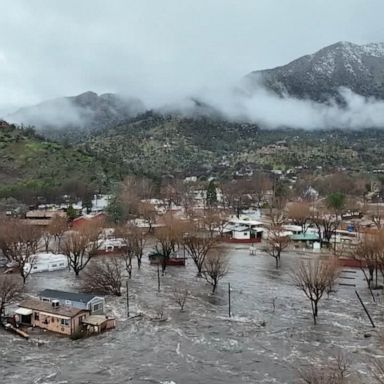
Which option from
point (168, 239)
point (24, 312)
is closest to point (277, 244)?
point (168, 239)

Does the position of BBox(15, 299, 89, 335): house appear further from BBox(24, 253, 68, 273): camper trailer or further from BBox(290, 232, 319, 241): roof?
BBox(290, 232, 319, 241): roof

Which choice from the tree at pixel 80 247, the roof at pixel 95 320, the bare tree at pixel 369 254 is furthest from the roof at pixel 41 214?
the roof at pixel 95 320

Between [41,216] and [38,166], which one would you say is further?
[38,166]

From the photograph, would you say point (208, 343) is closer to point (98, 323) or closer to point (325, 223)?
point (98, 323)

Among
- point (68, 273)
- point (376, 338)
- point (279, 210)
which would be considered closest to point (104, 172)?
point (279, 210)

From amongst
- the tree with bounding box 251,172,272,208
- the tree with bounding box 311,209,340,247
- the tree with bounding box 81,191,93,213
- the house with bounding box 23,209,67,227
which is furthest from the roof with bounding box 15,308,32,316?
the tree with bounding box 251,172,272,208

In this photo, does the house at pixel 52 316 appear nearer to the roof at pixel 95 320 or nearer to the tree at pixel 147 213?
the roof at pixel 95 320
